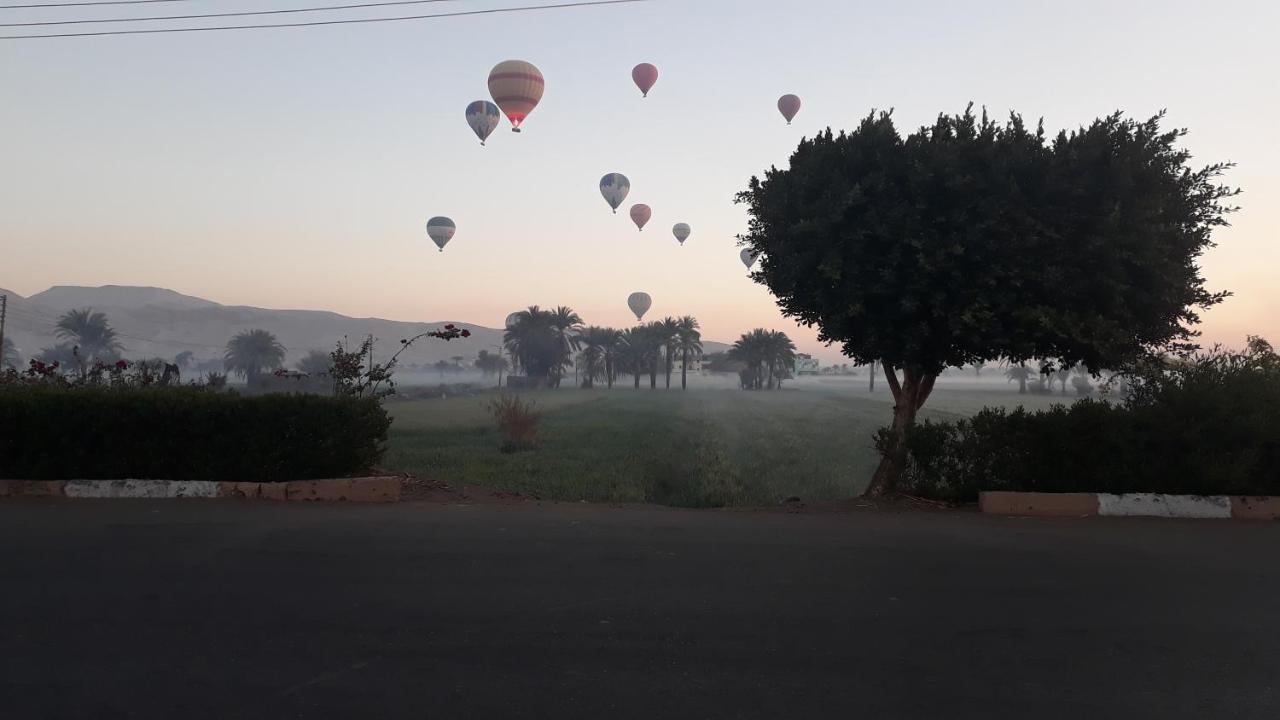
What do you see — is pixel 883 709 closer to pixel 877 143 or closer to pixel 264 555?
pixel 264 555

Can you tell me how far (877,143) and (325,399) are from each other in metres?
9.85

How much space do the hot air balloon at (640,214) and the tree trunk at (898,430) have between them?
47634mm

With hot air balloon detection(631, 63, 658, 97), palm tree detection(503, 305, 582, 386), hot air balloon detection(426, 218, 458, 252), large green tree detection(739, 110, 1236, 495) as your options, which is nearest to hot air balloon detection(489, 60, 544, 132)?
hot air balloon detection(631, 63, 658, 97)

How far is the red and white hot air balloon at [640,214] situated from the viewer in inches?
2363

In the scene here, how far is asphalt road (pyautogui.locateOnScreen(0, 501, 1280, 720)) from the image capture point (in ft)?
14.2

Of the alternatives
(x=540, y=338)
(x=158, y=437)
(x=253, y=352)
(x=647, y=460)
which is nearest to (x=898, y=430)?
(x=158, y=437)

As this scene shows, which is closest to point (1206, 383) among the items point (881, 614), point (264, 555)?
point (881, 614)

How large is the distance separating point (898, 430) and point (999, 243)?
11.4 ft

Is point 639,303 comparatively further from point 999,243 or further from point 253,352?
point 999,243

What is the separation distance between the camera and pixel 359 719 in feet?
13.2

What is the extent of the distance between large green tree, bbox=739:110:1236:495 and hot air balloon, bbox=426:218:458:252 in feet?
182

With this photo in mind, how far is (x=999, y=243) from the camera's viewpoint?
11172mm

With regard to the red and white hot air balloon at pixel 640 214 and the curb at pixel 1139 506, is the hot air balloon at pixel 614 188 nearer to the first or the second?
the red and white hot air balloon at pixel 640 214

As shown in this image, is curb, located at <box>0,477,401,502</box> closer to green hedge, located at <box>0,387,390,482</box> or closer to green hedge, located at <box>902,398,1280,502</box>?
green hedge, located at <box>0,387,390,482</box>
